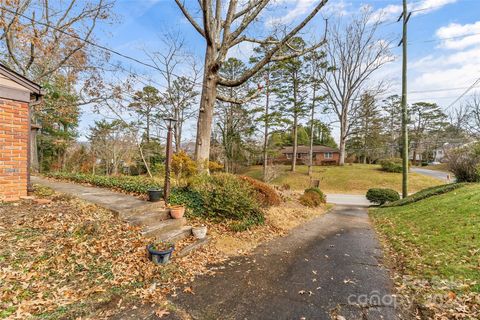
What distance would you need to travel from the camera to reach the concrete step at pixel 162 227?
13.0 ft

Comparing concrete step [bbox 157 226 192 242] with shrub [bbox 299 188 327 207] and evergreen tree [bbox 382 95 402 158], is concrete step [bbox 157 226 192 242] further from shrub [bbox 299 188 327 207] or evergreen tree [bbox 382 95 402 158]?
evergreen tree [bbox 382 95 402 158]

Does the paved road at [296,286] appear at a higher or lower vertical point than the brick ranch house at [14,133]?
lower

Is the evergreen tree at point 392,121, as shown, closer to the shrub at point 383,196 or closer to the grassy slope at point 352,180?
the grassy slope at point 352,180

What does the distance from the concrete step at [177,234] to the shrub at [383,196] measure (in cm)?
1263

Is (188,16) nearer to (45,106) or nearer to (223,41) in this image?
(223,41)

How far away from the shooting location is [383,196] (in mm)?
12789

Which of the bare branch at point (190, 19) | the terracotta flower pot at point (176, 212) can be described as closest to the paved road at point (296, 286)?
the terracotta flower pot at point (176, 212)

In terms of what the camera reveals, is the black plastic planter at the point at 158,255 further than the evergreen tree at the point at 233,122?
No

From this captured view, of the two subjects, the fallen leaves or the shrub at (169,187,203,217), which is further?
the shrub at (169,187,203,217)

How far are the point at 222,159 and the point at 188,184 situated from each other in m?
17.3

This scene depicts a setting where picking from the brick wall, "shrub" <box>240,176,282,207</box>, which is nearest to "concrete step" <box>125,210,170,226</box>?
the brick wall

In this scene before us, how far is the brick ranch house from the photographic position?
14.5 ft

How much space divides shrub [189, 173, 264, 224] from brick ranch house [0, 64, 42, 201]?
12.3 feet

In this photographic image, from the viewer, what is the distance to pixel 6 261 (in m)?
2.72
